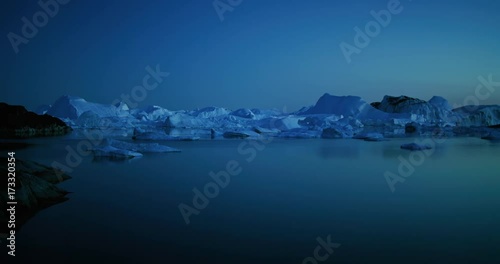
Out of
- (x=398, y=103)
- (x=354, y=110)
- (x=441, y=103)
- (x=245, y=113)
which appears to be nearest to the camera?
(x=354, y=110)

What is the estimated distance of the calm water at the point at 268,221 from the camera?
11.1 feet

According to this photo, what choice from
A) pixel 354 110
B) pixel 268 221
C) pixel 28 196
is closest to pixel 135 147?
pixel 28 196

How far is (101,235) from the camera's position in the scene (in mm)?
3795

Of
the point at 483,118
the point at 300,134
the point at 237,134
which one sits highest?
the point at 483,118

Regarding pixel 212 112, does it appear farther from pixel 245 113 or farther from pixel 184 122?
pixel 184 122

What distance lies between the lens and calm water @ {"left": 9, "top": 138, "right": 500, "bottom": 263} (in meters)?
3.38

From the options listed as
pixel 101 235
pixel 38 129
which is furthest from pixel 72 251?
pixel 38 129

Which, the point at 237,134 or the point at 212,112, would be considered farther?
the point at 212,112
